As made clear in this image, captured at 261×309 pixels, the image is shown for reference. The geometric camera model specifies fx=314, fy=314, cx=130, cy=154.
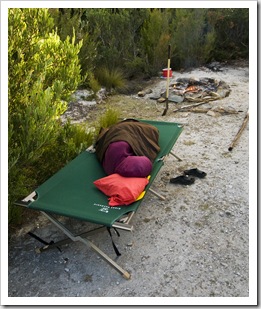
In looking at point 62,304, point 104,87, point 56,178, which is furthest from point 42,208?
point 104,87

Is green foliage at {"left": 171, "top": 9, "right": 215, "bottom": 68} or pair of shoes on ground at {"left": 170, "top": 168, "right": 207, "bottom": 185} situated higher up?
green foliage at {"left": 171, "top": 9, "right": 215, "bottom": 68}

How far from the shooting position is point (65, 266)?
8.38 ft

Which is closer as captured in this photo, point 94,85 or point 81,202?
point 81,202

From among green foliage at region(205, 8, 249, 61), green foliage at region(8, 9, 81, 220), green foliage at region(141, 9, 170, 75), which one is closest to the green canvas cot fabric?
green foliage at region(8, 9, 81, 220)

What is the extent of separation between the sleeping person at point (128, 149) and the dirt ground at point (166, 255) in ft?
1.79

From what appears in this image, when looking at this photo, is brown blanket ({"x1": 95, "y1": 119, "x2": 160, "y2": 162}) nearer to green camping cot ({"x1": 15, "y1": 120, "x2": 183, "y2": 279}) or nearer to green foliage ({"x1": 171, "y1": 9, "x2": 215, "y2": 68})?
green camping cot ({"x1": 15, "y1": 120, "x2": 183, "y2": 279})

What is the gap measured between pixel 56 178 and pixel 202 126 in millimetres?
2922

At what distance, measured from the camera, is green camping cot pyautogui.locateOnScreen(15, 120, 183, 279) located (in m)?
2.35

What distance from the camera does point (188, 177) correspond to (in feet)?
11.8

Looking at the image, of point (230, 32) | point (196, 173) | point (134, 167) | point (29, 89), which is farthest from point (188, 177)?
point (230, 32)

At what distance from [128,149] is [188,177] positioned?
0.95 metres

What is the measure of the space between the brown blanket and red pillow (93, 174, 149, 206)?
420 millimetres

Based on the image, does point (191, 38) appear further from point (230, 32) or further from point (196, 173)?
point (196, 173)

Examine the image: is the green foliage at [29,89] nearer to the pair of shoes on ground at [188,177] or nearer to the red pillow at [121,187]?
the red pillow at [121,187]
